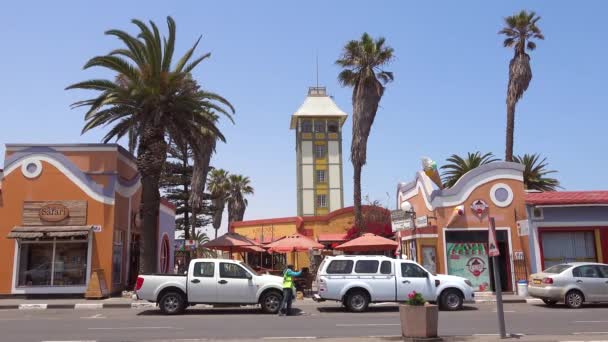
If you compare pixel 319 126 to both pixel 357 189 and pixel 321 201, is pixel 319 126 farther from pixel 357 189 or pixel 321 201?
pixel 357 189

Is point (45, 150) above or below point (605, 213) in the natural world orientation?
above

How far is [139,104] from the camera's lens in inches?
934

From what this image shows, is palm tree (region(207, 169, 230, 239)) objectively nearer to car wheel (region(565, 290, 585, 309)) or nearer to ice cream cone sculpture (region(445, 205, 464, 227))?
ice cream cone sculpture (region(445, 205, 464, 227))

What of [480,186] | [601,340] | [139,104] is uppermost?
[139,104]

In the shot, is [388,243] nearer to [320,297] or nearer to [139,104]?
[320,297]

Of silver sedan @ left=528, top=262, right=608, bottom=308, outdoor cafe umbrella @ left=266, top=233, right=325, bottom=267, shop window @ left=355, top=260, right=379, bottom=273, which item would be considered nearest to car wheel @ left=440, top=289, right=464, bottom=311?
shop window @ left=355, top=260, right=379, bottom=273

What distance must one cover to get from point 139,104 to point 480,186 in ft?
52.0

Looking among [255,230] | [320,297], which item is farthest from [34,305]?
[255,230]

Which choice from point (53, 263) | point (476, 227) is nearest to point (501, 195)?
point (476, 227)

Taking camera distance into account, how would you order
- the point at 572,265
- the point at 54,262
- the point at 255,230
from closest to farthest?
1. the point at 572,265
2. the point at 54,262
3. the point at 255,230

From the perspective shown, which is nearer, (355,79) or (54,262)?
(54,262)

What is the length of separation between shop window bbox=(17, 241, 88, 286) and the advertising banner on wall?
16.3 metres

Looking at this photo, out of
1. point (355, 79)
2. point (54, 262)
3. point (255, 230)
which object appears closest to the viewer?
point (54, 262)

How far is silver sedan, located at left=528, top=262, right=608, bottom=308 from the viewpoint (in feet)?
61.1
